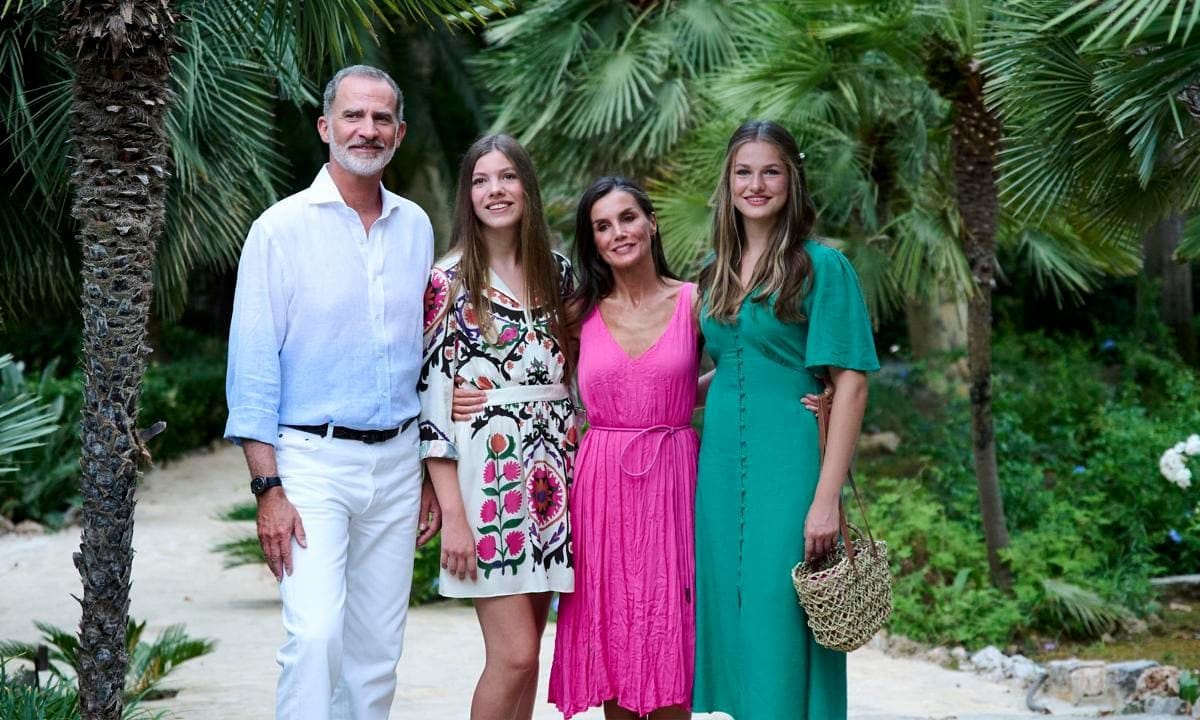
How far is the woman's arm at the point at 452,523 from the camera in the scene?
3846 mm

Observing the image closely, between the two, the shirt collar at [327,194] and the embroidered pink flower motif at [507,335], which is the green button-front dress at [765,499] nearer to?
the embroidered pink flower motif at [507,335]

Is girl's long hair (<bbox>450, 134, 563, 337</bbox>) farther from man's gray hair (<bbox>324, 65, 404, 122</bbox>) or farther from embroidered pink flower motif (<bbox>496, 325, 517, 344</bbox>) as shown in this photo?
man's gray hair (<bbox>324, 65, 404, 122</bbox>)

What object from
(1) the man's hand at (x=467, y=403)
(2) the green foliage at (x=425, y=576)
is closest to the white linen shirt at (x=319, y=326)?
(1) the man's hand at (x=467, y=403)

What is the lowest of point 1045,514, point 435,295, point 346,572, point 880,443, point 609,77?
point 1045,514

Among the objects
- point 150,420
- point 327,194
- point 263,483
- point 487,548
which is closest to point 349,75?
point 327,194

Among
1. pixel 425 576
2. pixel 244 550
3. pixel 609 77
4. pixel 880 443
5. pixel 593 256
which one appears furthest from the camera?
pixel 880 443

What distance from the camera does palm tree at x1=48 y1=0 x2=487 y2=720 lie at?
3947 millimetres

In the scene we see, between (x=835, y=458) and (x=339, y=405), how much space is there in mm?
1318

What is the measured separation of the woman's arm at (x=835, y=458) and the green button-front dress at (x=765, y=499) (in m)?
0.05

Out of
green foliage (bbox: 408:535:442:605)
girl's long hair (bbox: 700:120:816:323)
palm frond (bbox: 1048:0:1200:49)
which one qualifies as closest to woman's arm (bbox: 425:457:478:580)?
girl's long hair (bbox: 700:120:816:323)

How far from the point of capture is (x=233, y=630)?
27.8ft

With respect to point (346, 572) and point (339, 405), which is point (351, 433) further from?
point (346, 572)

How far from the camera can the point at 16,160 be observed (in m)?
5.94

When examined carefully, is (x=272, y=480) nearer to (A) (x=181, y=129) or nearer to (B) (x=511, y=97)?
(A) (x=181, y=129)
